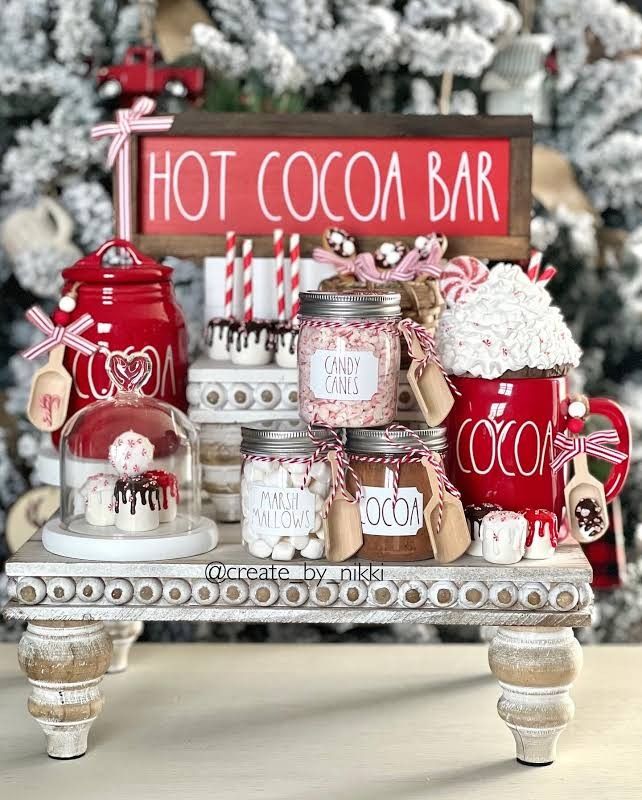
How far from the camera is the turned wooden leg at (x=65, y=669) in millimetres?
1308

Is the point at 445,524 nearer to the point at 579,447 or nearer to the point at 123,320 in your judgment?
the point at 579,447

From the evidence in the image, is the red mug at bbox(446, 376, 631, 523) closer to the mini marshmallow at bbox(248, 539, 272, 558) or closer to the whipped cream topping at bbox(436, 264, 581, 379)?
the whipped cream topping at bbox(436, 264, 581, 379)

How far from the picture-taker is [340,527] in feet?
4.35

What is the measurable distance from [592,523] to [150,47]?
1.02 meters

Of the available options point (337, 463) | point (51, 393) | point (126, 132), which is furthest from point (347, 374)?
point (126, 132)

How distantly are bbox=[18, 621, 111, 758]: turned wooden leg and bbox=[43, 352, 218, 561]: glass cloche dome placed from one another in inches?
3.5

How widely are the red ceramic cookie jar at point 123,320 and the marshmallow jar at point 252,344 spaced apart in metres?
0.09

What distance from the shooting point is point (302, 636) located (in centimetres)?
211

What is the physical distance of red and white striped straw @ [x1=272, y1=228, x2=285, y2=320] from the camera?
63.7 inches

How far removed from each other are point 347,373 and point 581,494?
0.35m

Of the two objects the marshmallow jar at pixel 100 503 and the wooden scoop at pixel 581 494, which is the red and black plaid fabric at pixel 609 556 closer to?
the wooden scoop at pixel 581 494

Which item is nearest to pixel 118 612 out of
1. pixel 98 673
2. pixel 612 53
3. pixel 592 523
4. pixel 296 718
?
pixel 98 673

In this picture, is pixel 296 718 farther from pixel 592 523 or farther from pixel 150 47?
pixel 150 47

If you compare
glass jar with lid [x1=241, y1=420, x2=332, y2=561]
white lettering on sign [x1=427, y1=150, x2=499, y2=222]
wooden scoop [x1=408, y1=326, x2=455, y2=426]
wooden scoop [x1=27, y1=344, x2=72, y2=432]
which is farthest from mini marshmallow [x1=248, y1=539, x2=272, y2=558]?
white lettering on sign [x1=427, y1=150, x2=499, y2=222]
